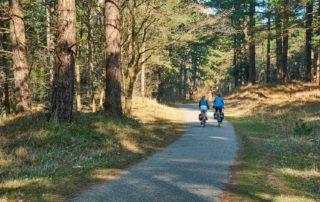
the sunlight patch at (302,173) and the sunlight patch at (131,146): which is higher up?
the sunlight patch at (131,146)

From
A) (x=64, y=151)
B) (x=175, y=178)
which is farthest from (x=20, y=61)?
(x=175, y=178)

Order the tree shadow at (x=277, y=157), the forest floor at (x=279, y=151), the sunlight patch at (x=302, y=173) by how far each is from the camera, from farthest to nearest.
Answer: the sunlight patch at (x=302, y=173), the tree shadow at (x=277, y=157), the forest floor at (x=279, y=151)

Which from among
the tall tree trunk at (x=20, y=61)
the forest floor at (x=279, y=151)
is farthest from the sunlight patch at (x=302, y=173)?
the tall tree trunk at (x=20, y=61)

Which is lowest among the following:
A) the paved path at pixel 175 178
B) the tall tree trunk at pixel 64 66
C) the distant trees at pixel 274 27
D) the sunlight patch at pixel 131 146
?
the paved path at pixel 175 178

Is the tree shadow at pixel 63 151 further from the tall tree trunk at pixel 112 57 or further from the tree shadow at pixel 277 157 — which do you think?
the tree shadow at pixel 277 157

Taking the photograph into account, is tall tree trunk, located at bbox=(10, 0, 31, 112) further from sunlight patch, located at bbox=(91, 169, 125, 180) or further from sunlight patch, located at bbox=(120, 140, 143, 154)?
sunlight patch, located at bbox=(91, 169, 125, 180)

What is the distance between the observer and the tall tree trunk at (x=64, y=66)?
501 inches

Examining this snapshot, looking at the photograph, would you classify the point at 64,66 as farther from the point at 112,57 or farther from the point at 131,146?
the point at 112,57

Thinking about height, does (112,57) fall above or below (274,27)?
below

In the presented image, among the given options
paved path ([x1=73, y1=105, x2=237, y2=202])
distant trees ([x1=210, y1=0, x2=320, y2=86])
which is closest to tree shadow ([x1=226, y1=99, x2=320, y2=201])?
paved path ([x1=73, y1=105, x2=237, y2=202])

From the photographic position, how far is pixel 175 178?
874 cm

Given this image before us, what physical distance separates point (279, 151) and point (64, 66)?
7281mm

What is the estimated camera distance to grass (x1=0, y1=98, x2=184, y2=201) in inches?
304

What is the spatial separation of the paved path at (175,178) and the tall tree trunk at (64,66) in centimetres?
338
